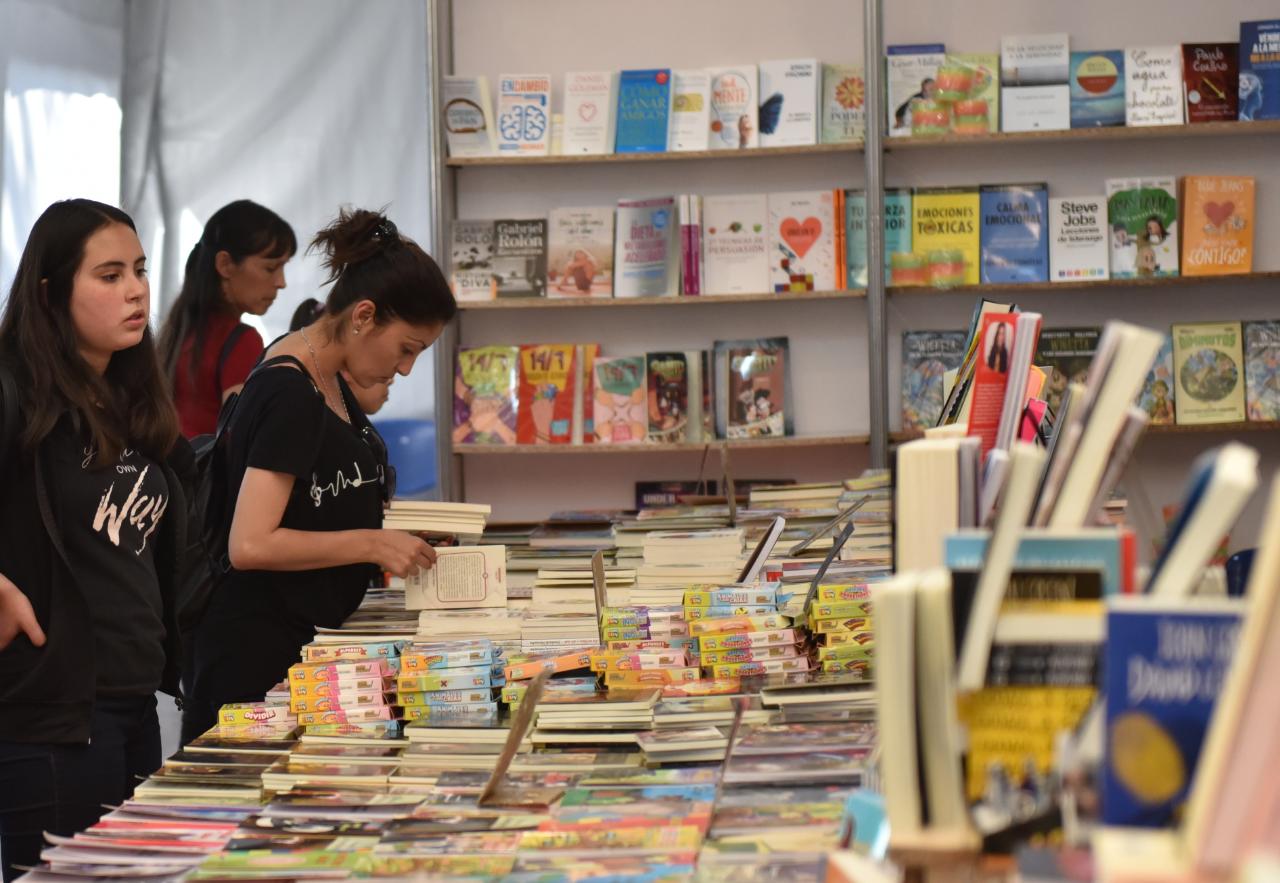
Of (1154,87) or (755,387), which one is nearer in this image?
(1154,87)

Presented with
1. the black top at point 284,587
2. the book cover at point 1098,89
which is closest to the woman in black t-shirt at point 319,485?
the black top at point 284,587

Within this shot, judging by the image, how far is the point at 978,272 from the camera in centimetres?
506

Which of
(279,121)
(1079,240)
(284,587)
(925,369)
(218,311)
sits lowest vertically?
(284,587)

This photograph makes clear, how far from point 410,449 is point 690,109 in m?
1.74

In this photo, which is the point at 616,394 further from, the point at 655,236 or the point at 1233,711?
the point at 1233,711

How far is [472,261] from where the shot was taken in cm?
532

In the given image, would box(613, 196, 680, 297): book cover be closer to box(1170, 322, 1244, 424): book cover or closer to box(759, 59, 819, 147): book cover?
box(759, 59, 819, 147): book cover

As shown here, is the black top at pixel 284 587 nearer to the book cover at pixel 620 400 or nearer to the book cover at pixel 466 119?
the book cover at pixel 620 400

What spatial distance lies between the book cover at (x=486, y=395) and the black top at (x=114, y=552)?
290cm

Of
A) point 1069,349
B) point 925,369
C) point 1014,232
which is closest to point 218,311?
point 925,369

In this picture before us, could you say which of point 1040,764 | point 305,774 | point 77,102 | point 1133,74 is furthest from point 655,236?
point 1040,764

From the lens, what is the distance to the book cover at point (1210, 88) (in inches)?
195

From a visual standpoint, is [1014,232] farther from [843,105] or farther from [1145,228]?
[843,105]

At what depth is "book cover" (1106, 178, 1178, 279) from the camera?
499cm
